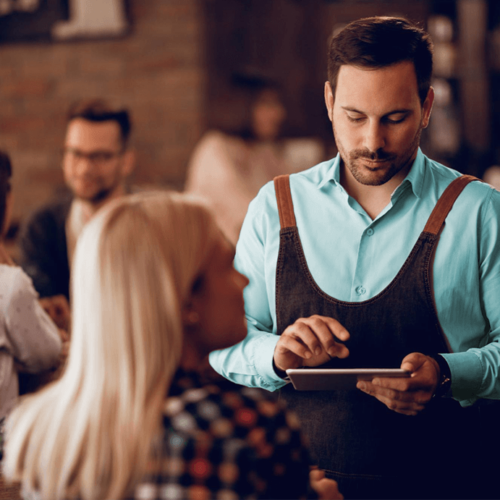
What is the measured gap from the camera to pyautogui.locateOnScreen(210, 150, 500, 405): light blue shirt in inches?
56.3

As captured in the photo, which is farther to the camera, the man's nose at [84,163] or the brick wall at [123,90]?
the brick wall at [123,90]

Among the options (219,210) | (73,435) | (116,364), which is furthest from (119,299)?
(219,210)

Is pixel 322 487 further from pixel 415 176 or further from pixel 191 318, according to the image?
pixel 415 176

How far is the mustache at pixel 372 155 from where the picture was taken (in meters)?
1.50

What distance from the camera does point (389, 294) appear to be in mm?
1472

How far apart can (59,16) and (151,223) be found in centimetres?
439

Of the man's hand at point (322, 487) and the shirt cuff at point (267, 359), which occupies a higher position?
the shirt cuff at point (267, 359)

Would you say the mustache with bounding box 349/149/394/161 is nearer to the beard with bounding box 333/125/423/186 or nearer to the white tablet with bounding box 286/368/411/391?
the beard with bounding box 333/125/423/186

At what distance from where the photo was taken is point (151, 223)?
3.47 feet

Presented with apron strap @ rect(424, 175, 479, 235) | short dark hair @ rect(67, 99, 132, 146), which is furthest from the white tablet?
short dark hair @ rect(67, 99, 132, 146)

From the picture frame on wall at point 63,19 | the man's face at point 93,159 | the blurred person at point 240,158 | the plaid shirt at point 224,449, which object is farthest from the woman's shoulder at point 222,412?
the picture frame on wall at point 63,19

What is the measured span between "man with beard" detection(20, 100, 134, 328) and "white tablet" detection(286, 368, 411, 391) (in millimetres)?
1597

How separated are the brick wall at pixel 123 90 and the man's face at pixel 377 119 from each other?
3.66m

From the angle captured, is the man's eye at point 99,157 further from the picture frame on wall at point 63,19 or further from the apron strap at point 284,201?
the picture frame on wall at point 63,19
